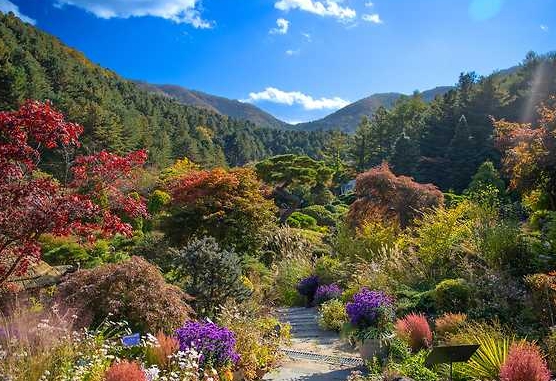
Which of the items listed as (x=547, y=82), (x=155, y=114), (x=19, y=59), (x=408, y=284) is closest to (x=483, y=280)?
(x=408, y=284)

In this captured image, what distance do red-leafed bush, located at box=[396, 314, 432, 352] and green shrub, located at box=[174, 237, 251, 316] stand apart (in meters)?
2.70

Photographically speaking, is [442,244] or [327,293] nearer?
[442,244]

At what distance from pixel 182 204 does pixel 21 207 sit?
7.48 metres

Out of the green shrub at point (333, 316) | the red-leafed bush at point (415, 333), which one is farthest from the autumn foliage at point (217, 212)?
the red-leafed bush at point (415, 333)

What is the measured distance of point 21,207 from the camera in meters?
4.52

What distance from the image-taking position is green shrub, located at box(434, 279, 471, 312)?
20.6ft

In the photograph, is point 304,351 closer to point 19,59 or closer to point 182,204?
point 182,204

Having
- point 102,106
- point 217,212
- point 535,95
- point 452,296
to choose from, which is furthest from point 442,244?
point 102,106

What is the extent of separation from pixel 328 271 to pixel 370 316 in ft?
16.7

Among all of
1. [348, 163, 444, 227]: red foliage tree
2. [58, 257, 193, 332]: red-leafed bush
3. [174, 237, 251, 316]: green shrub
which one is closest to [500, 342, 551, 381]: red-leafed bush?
[58, 257, 193, 332]: red-leafed bush

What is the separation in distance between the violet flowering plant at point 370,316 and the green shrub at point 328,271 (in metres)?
4.39

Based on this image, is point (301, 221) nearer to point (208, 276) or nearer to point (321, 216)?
point (321, 216)

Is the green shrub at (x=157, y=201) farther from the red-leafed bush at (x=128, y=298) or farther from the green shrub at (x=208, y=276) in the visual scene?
the red-leafed bush at (x=128, y=298)

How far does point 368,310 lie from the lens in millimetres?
5445
